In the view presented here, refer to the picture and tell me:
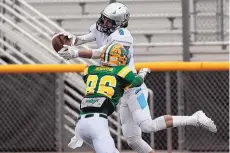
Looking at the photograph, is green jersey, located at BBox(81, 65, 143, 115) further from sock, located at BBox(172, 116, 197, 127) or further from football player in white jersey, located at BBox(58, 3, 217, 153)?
sock, located at BBox(172, 116, 197, 127)

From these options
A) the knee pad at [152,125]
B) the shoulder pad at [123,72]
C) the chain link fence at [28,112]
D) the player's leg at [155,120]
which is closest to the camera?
the shoulder pad at [123,72]

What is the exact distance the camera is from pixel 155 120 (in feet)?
28.5

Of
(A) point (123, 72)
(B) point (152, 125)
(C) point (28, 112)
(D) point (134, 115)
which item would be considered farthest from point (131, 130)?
(C) point (28, 112)

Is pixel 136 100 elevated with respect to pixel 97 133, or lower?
elevated

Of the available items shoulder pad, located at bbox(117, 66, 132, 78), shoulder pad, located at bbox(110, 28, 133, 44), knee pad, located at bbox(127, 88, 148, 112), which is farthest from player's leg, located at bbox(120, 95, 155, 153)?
shoulder pad, located at bbox(117, 66, 132, 78)

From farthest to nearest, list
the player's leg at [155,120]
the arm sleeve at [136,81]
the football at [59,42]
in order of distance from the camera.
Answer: the player's leg at [155,120]
the football at [59,42]
the arm sleeve at [136,81]

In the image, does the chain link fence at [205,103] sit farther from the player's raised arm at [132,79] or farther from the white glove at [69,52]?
the white glove at [69,52]

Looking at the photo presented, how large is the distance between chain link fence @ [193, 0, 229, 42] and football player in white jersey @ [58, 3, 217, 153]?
324 centimetres

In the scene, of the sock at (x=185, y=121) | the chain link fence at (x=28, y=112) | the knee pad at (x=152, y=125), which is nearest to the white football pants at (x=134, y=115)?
the knee pad at (x=152, y=125)

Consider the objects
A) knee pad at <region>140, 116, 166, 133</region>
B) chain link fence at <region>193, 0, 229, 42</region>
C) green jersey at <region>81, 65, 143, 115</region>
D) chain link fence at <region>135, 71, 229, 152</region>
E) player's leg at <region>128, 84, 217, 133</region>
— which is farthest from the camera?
chain link fence at <region>193, 0, 229, 42</region>

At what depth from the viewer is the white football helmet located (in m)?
8.50

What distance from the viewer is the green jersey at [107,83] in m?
7.50

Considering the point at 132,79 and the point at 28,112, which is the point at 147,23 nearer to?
the point at 28,112

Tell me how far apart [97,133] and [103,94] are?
43cm
